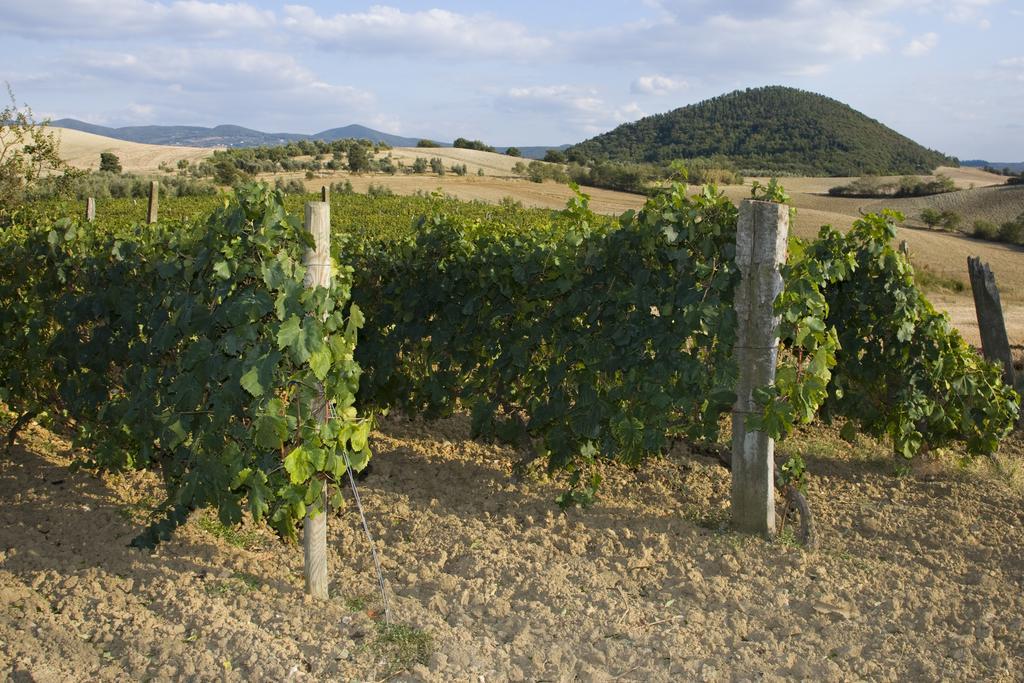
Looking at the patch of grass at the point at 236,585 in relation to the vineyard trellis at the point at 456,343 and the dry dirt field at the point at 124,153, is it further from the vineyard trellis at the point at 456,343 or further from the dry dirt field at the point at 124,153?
the dry dirt field at the point at 124,153

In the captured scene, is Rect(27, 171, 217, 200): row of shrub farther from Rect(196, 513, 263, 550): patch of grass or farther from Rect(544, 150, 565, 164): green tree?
Rect(544, 150, 565, 164): green tree

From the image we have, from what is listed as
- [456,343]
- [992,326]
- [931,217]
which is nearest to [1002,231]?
[931,217]

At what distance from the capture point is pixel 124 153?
182 feet

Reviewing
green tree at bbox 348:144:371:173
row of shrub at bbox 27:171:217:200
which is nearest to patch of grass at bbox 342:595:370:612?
row of shrub at bbox 27:171:217:200

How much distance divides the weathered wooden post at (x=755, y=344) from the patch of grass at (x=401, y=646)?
1.81 m

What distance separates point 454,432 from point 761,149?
263 ft

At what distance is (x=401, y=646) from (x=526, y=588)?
66cm

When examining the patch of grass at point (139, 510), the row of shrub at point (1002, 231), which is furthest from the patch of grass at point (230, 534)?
the row of shrub at point (1002, 231)

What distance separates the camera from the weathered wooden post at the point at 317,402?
316cm

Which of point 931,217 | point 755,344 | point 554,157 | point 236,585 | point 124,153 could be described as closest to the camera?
point 236,585

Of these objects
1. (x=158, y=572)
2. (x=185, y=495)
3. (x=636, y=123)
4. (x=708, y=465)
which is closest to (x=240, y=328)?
(x=185, y=495)

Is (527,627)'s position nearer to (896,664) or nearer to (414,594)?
(414,594)

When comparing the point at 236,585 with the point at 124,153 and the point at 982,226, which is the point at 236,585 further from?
the point at 124,153

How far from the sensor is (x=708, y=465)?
5039 millimetres
